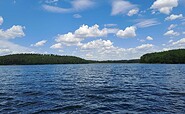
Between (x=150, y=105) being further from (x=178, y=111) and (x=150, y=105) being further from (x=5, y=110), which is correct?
(x=5, y=110)

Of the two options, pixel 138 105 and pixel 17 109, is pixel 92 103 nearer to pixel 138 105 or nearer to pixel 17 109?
pixel 138 105

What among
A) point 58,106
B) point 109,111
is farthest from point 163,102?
point 58,106

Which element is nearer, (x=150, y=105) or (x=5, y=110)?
(x=5, y=110)

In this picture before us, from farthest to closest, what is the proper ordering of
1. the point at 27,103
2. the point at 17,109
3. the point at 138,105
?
1. the point at 27,103
2. the point at 138,105
3. the point at 17,109

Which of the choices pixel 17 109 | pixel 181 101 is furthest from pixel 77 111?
pixel 181 101

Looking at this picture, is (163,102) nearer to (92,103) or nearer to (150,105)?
(150,105)

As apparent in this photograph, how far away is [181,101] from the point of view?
23609mm

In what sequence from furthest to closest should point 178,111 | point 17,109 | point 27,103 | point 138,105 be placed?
point 27,103 < point 138,105 < point 17,109 < point 178,111

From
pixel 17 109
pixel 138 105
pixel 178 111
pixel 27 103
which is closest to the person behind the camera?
pixel 178 111

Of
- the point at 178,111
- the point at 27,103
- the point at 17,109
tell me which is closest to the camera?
the point at 178,111

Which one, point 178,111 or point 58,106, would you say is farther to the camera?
point 58,106

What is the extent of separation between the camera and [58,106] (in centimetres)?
2169

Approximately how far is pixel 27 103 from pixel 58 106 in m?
4.09

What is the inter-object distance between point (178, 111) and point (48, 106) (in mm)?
12681
